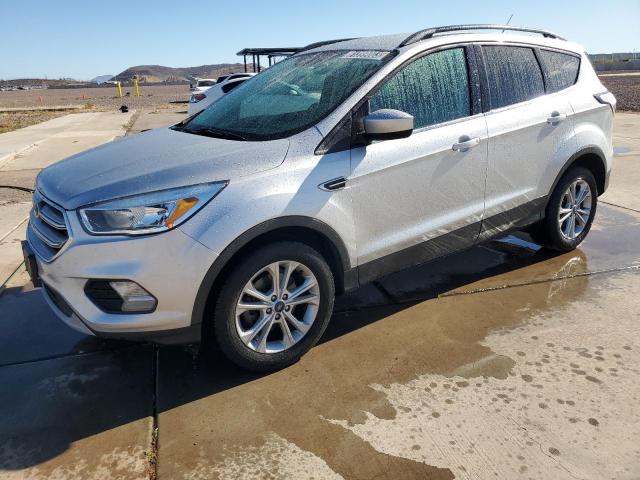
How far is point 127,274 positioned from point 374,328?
5.52ft

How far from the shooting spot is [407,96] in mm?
3352

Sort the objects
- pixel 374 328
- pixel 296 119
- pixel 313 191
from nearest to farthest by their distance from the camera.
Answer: pixel 313 191 < pixel 296 119 < pixel 374 328

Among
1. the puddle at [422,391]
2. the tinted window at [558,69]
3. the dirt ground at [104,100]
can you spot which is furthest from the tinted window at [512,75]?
the dirt ground at [104,100]

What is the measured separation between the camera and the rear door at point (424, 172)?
316 centimetres

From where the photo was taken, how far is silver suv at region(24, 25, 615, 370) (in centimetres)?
262

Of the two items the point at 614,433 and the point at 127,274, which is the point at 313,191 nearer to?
the point at 127,274

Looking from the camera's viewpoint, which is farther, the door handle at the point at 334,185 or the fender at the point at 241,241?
the door handle at the point at 334,185

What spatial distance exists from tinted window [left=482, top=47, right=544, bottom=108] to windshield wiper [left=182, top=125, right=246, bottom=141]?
1827mm

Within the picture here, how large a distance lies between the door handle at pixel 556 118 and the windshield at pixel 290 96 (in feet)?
4.89

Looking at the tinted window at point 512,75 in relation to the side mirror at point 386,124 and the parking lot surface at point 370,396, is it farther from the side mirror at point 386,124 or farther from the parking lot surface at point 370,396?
the parking lot surface at point 370,396

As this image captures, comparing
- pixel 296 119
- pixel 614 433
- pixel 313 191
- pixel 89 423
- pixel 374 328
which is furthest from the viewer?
pixel 374 328

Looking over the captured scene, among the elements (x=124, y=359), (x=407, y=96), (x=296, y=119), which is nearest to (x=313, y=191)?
(x=296, y=119)

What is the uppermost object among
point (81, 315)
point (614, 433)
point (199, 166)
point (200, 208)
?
point (199, 166)

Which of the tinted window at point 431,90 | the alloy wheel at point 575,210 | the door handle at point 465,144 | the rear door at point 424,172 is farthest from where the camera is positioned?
the alloy wheel at point 575,210
